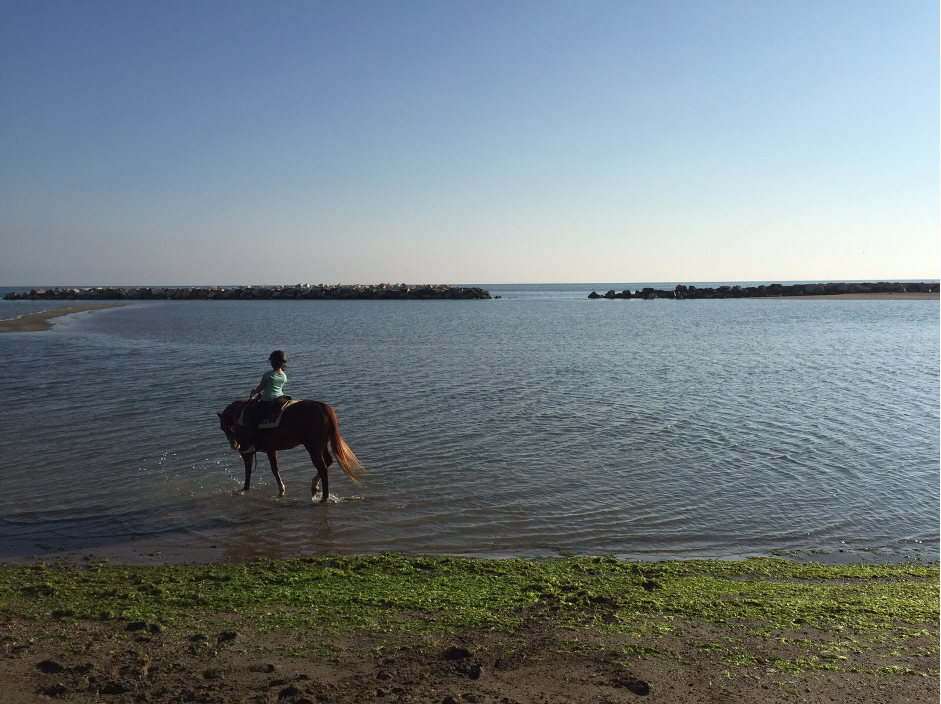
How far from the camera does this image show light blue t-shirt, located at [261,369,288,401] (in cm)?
1059

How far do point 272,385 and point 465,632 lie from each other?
6224 mm

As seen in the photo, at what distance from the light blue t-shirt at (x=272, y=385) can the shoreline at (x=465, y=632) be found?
357 centimetres

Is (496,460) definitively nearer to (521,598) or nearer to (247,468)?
(247,468)

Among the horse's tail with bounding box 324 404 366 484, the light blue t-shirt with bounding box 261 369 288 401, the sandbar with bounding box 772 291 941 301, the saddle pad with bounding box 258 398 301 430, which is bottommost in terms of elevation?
the horse's tail with bounding box 324 404 366 484

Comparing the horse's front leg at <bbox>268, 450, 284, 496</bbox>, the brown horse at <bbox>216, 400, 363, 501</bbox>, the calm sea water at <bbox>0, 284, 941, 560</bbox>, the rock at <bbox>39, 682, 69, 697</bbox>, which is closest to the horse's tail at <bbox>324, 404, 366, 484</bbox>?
the brown horse at <bbox>216, 400, 363, 501</bbox>

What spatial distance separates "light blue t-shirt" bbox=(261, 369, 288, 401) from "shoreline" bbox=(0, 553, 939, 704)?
3570 millimetres

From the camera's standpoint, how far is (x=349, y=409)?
57.2 ft

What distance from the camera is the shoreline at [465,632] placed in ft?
15.9

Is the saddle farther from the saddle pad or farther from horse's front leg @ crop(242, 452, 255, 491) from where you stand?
horse's front leg @ crop(242, 452, 255, 491)

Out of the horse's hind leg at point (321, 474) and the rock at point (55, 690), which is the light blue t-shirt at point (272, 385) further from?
the rock at point (55, 690)

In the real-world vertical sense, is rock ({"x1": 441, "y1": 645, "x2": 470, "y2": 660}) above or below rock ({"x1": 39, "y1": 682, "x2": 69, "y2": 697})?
below

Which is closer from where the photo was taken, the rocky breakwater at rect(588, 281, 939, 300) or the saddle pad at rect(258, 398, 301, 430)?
the saddle pad at rect(258, 398, 301, 430)

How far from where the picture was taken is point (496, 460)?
12.5 metres

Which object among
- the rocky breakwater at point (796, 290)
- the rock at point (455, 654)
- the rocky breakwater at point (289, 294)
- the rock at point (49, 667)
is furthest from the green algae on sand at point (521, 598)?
the rocky breakwater at point (796, 290)
